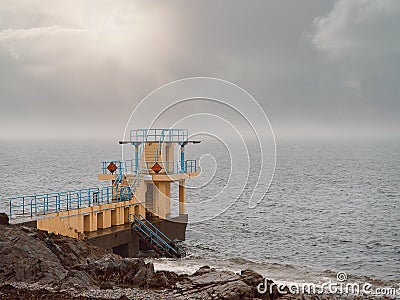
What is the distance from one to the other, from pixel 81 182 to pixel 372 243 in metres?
47.4

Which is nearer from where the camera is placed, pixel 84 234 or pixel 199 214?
pixel 84 234

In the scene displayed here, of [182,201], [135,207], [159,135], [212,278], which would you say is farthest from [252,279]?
[182,201]

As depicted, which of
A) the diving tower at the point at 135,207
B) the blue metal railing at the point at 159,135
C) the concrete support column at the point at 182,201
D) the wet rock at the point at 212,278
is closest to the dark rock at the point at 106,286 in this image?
the wet rock at the point at 212,278

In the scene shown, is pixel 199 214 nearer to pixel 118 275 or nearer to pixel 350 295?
pixel 350 295

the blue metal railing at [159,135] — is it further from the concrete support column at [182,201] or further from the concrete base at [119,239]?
the concrete base at [119,239]

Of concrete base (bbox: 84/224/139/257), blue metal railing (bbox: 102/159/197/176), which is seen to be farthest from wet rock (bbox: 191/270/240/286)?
blue metal railing (bbox: 102/159/197/176)

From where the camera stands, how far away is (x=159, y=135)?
106ft

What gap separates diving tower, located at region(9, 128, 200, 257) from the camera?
25.7 m

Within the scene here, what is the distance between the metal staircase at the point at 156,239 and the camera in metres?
28.1

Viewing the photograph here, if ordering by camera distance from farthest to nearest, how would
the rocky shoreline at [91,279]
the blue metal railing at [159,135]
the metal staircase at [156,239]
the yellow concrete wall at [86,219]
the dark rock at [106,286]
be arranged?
1. the blue metal railing at [159,135]
2. the metal staircase at [156,239]
3. the yellow concrete wall at [86,219]
4. the dark rock at [106,286]
5. the rocky shoreline at [91,279]

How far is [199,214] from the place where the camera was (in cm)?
4472

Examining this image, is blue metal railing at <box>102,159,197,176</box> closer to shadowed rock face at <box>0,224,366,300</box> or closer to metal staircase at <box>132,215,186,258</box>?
metal staircase at <box>132,215,186,258</box>

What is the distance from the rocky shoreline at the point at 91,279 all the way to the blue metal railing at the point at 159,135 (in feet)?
45.8

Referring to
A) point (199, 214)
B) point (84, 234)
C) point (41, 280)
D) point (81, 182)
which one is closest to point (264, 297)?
point (41, 280)
